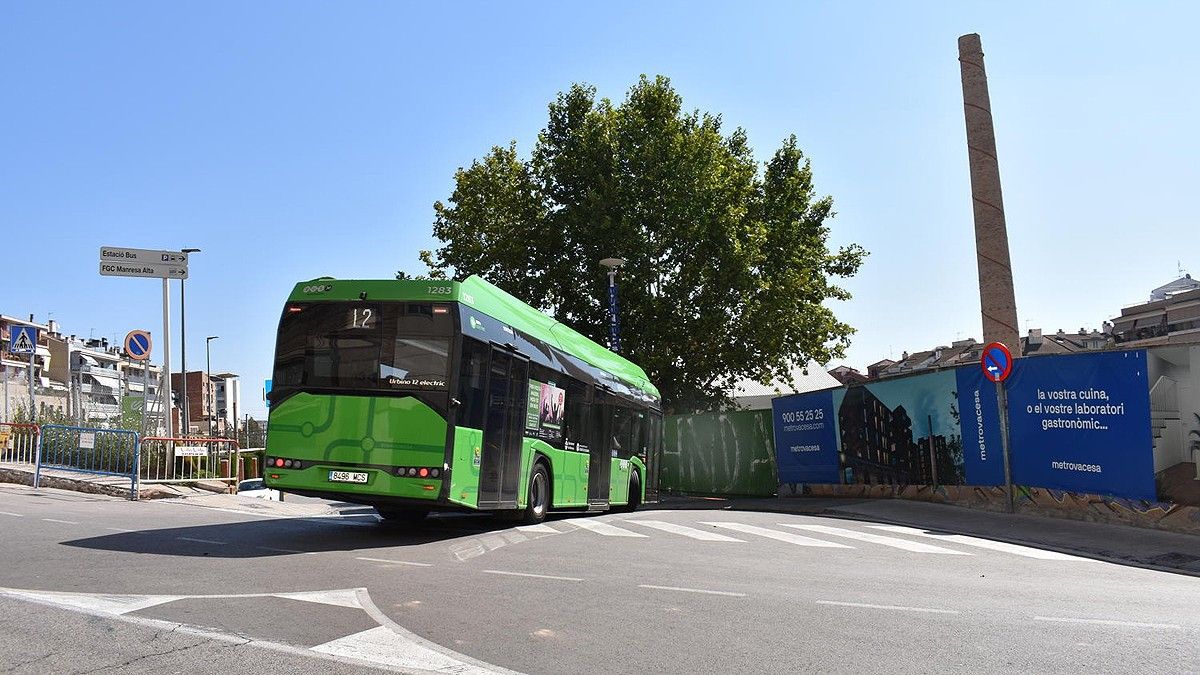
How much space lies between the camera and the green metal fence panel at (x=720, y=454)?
24266 mm

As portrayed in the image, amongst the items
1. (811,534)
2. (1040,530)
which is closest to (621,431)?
(811,534)

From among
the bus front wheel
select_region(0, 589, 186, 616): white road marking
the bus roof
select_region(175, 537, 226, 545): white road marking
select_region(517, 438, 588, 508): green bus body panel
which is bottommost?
the bus front wheel

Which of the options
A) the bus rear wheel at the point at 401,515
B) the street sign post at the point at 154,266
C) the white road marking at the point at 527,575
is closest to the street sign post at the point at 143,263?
the street sign post at the point at 154,266

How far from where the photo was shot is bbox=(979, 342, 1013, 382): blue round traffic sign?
46.0ft

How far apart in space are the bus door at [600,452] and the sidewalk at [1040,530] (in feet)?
11.9

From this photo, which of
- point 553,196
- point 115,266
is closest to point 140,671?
point 115,266

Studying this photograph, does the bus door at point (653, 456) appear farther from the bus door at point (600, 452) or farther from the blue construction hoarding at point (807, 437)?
the bus door at point (600, 452)

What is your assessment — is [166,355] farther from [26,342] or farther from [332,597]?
[332,597]

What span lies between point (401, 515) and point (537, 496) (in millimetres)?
2477

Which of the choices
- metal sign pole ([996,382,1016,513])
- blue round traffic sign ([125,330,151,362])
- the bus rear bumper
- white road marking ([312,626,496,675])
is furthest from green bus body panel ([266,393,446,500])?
blue round traffic sign ([125,330,151,362])

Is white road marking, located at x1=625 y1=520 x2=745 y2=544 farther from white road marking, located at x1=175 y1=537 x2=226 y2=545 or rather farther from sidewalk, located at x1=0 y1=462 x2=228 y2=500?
sidewalk, located at x1=0 y1=462 x2=228 y2=500

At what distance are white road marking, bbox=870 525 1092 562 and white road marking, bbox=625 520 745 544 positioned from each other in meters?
2.82

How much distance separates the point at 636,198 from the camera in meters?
33.0

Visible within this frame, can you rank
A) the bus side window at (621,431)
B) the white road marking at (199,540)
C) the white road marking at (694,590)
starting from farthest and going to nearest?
the bus side window at (621,431)
the white road marking at (199,540)
the white road marking at (694,590)
